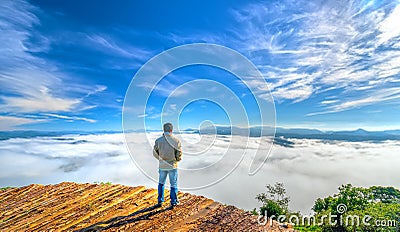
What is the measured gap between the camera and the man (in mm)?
6402

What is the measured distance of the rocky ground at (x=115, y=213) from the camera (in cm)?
558

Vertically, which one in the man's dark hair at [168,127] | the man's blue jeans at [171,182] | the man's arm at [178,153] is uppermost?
the man's dark hair at [168,127]

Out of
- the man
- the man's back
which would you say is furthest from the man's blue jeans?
the man's back

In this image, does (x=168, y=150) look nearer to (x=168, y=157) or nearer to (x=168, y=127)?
(x=168, y=157)

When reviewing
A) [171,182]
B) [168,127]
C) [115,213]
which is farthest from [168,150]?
[115,213]

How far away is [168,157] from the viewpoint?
6434 millimetres

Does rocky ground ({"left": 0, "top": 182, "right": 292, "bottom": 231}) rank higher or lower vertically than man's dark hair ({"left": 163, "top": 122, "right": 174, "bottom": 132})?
lower

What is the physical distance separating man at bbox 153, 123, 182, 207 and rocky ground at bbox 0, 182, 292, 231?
597mm

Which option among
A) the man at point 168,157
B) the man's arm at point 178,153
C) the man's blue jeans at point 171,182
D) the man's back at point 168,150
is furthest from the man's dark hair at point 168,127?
the man's blue jeans at point 171,182

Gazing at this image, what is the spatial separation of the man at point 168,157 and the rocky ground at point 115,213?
60 cm

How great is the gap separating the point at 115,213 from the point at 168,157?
2057mm

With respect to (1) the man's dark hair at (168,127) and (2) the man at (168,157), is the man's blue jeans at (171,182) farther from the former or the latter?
(1) the man's dark hair at (168,127)

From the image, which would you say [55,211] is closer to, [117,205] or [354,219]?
[117,205]

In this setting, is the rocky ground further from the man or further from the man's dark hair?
the man's dark hair
